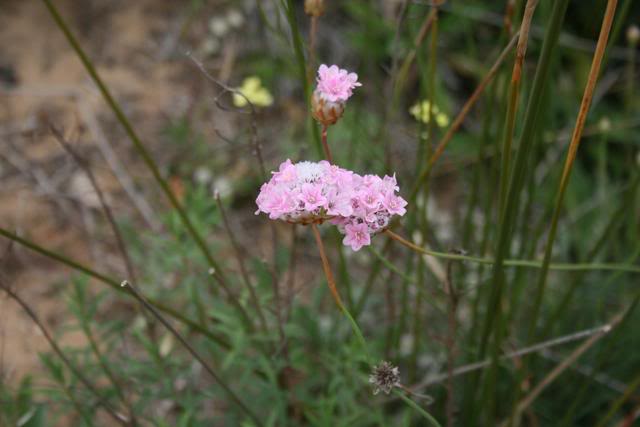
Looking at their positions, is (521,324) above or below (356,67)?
below

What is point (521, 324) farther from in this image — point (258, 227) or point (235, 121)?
point (235, 121)

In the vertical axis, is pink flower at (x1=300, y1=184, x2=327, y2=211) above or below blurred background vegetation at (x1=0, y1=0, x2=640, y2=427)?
below

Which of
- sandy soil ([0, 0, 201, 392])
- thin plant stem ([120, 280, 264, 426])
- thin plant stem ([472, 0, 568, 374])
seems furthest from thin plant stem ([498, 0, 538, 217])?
sandy soil ([0, 0, 201, 392])

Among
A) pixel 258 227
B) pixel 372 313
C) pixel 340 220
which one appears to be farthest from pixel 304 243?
pixel 340 220

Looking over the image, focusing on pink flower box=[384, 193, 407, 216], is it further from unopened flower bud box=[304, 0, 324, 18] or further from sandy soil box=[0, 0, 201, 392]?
sandy soil box=[0, 0, 201, 392]

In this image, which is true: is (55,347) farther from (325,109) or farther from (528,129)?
(528,129)

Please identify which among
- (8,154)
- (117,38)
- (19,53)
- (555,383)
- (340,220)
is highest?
(117,38)
